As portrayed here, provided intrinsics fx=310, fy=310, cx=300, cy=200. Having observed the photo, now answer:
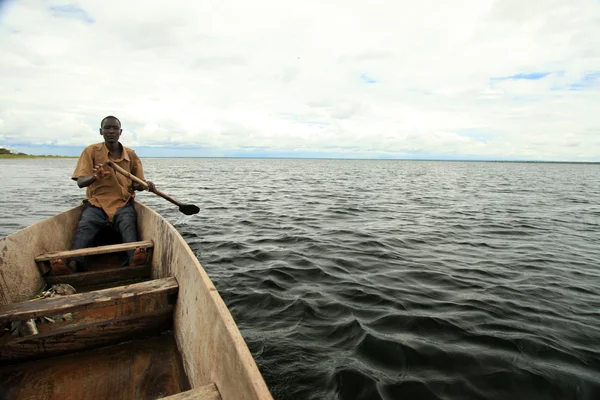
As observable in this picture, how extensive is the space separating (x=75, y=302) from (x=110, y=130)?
3.42 meters

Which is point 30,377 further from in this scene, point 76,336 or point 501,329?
Answer: point 501,329

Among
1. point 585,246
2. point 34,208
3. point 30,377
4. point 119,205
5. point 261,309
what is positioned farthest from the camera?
point 34,208

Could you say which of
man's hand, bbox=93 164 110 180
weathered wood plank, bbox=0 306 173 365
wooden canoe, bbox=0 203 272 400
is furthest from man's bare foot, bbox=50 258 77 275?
weathered wood plank, bbox=0 306 173 365

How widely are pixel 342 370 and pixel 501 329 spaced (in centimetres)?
213

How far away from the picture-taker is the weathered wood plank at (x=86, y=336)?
2551mm

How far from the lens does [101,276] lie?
419cm

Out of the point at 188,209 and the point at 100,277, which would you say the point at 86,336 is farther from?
the point at 188,209

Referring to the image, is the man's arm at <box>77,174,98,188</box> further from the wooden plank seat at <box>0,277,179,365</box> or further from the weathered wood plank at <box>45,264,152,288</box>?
the wooden plank seat at <box>0,277,179,365</box>

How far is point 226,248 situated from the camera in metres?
6.88

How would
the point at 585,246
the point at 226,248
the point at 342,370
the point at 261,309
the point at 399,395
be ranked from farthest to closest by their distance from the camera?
the point at 585,246 → the point at 226,248 → the point at 261,309 → the point at 342,370 → the point at 399,395

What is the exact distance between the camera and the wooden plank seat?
2.56 metres

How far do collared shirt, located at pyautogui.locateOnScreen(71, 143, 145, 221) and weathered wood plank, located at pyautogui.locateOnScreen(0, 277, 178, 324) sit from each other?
2.73m

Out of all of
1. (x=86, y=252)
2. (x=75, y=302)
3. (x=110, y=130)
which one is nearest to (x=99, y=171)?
(x=110, y=130)

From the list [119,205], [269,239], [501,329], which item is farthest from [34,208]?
[501,329]
